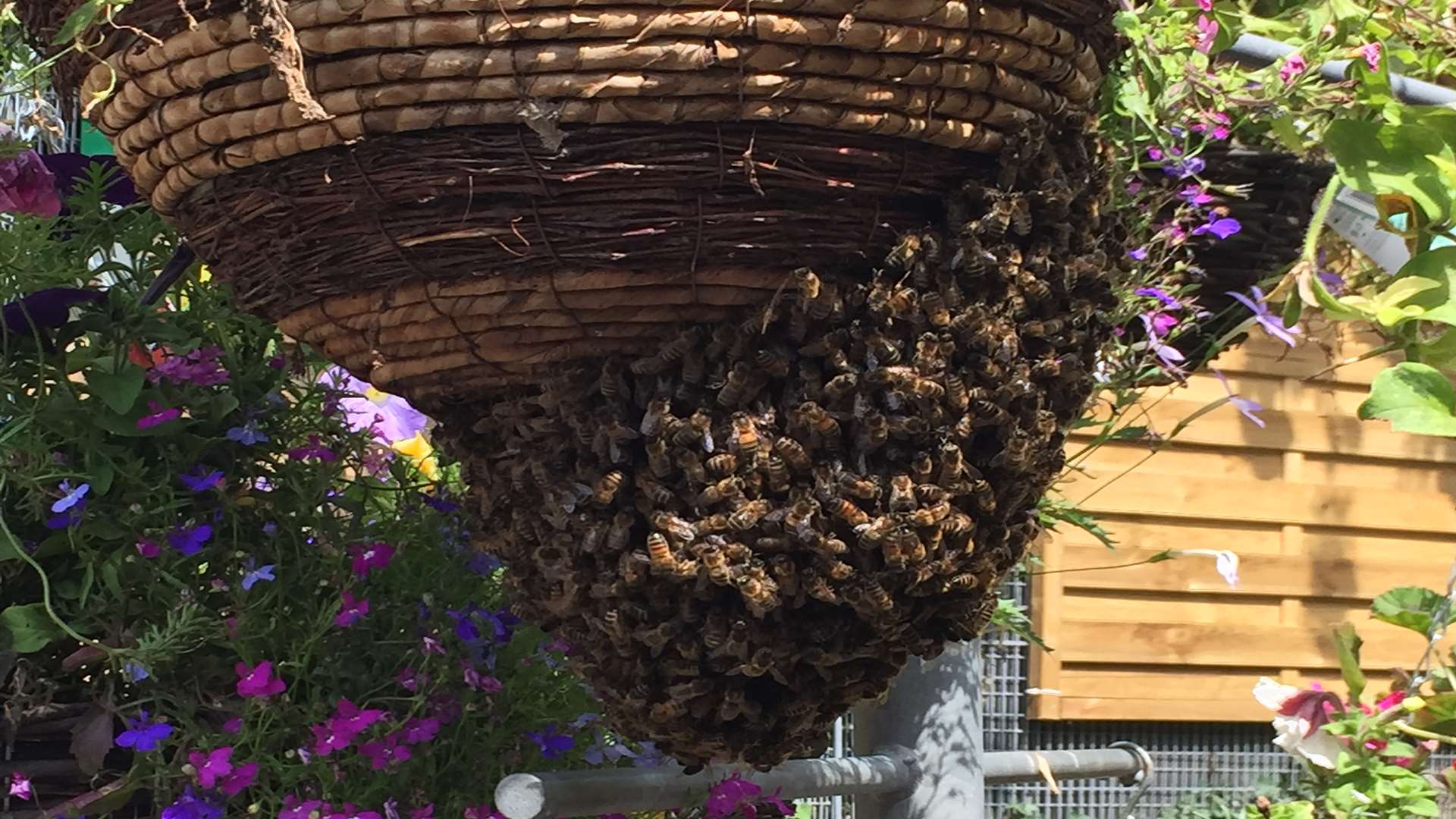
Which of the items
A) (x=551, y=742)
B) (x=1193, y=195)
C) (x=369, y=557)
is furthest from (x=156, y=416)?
(x=1193, y=195)

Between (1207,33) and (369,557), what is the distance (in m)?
0.54

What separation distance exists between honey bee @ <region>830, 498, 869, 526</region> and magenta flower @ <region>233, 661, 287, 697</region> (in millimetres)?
348

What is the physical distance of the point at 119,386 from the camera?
0.68 metres

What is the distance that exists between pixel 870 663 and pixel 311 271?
256mm

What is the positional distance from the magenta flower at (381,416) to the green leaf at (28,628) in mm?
195

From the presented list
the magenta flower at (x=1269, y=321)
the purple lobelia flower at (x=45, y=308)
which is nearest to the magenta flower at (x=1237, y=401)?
the magenta flower at (x=1269, y=321)

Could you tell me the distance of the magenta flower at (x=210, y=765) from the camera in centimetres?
65

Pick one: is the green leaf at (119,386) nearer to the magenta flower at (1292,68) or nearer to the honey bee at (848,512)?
the honey bee at (848,512)

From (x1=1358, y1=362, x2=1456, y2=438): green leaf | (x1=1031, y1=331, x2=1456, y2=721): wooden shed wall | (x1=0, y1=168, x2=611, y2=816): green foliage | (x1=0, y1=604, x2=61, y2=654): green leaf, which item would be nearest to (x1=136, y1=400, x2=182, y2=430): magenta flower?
(x1=0, y1=168, x2=611, y2=816): green foliage

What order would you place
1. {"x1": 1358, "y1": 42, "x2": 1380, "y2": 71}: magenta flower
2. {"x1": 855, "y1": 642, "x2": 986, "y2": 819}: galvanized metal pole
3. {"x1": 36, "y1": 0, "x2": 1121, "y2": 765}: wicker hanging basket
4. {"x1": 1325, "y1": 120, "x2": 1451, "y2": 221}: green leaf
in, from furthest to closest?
{"x1": 855, "y1": 642, "x2": 986, "y2": 819}: galvanized metal pole
{"x1": 1358, "y1": 42, "x2": 1380, "y2": 71}: magenta flower
{"x1": 1325, "y1": 120, "x2": 1451, "y2": 221}: green leaf
{"x1": 36, "y1": 0, "x2": 1121, "y2": 765}: wicker hanging basket

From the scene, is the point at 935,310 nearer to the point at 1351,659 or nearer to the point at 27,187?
the point at 1351,659

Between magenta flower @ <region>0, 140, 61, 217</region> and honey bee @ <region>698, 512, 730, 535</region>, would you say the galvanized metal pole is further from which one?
magenta flower @ <region>0, 140, 61, 217</region>

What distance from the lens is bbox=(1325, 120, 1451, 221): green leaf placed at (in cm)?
53

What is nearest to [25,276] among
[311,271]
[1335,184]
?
[311,271]
